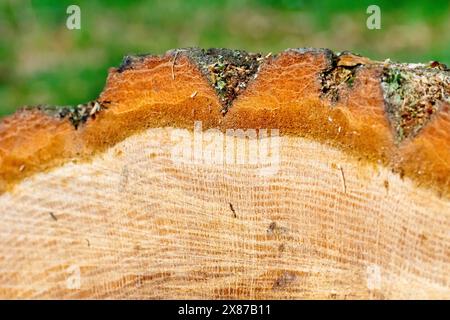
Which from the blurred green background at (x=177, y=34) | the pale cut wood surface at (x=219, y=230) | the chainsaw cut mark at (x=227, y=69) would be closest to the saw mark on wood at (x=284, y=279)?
the pale cut wood surface at (x=219, y=230)

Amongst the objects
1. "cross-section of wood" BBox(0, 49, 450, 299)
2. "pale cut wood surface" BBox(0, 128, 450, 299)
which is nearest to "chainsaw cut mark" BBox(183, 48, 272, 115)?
"cross-section of wood" BBox(0, 49, 450, 299)

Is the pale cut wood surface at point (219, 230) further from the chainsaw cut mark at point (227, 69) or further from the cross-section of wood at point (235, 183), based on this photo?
the chainsaw cut mark at point (227, 69)

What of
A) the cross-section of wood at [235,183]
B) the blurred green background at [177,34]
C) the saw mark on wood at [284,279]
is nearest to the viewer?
the cross-section of wood at [235,183]

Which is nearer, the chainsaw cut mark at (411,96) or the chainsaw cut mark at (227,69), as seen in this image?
the chainsaw cut mark at (411,96)

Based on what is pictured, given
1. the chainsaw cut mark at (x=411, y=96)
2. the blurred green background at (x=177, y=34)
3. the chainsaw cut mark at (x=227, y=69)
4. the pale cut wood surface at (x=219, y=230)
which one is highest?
the blurred green background at (x=177, y=34)

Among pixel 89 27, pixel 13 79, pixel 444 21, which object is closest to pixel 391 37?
pixel 444 21

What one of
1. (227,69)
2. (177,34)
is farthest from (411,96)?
(177,34)
